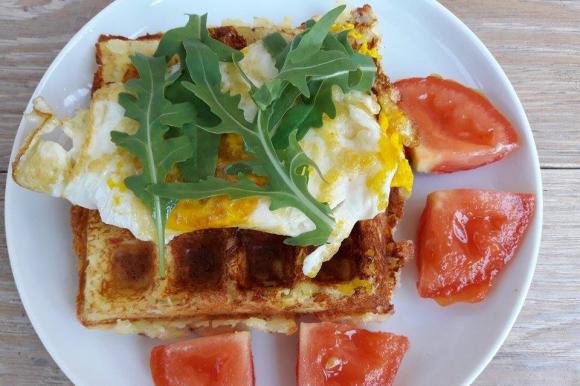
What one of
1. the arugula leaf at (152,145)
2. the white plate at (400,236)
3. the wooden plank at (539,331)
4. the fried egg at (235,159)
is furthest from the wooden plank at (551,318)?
the arugula leaf at (152,145)

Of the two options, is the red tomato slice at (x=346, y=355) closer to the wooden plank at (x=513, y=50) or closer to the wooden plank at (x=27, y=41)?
the wooden plank at (x=513, y=50)

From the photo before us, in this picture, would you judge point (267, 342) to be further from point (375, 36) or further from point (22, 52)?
point (22, 52)

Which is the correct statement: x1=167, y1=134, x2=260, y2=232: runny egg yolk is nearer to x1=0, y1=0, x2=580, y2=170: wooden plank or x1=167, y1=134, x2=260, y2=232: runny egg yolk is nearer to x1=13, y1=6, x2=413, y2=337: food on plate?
x1=13, y1=6, x2=413, y2=337: food on plate

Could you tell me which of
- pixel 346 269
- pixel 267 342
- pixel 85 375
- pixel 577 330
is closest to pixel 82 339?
pixel 85 375

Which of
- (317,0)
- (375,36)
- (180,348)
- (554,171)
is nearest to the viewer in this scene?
(180,348)


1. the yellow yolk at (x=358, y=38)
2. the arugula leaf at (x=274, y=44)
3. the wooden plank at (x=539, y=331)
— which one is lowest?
the wooden plank at (x=539, y=331)

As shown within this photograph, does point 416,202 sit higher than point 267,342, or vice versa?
point 416,202
